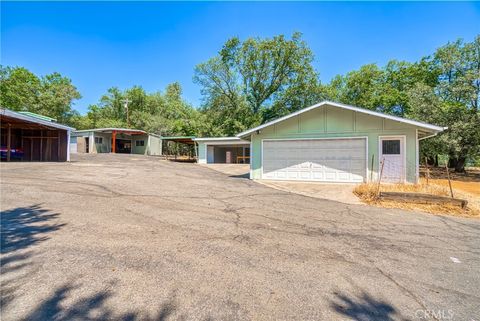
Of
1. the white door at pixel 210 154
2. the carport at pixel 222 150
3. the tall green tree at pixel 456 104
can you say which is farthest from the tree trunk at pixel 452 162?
the white door at pixel 210 154

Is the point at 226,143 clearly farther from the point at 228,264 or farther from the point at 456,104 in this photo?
the point at 228,264

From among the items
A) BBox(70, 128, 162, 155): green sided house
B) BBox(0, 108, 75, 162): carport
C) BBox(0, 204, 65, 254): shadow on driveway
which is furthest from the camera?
BBox(70, 128, 162, 155): green sided house

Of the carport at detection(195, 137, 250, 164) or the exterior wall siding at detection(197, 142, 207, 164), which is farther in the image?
the exterior wall siding at detection(197, 142, 207, 164)

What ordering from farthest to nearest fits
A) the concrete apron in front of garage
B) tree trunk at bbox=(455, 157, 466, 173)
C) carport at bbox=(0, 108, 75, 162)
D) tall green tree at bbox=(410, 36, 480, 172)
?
tree trunk at bbox=(455, 157, 466, 173) → carport at bbox=(0, 108, 75, 162) → tall green tree at bbox=(410, 36, 480, 172) → the concrete apron in front of garage

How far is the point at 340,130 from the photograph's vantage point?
36.4 feet

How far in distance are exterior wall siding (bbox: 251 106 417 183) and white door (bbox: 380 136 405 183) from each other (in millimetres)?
176

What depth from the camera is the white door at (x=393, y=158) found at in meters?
10.2

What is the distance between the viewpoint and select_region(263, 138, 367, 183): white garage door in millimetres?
10844

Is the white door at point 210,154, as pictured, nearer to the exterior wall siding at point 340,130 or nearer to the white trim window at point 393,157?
the exterior wall siding at point 340,130

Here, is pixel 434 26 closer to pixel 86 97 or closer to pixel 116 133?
pixel 116 133

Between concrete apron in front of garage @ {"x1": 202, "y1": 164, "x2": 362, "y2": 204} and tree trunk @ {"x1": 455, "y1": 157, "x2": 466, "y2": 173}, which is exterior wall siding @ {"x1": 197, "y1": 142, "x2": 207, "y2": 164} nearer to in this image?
concrete apron in front of garage @ {"x1": 202, "y1": 164, "x2": 362, "y2": 204}

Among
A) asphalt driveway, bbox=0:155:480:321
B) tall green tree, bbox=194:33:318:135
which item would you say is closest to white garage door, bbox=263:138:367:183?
asphalt driveway, bbox=0:155:480:321

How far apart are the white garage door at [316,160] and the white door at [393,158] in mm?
804

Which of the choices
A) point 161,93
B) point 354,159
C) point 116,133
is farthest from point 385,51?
point 161,93
